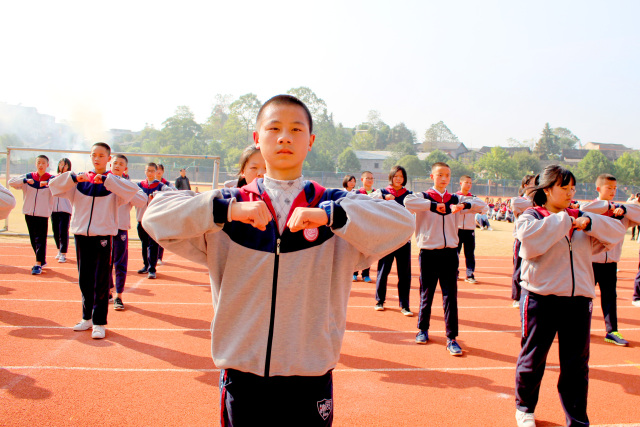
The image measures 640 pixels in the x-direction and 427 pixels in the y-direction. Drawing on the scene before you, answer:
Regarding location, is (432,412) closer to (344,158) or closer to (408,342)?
(408,342)

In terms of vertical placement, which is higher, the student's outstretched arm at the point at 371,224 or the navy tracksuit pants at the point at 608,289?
the student's outstretched arm at the point at 371,224

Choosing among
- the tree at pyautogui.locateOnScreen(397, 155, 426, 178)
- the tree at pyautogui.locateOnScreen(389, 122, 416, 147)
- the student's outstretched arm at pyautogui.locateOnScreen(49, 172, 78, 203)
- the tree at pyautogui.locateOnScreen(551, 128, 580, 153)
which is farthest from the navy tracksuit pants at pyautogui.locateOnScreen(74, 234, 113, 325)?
the tree at pyautogui.locateOnScreen(551, 128, 580, 153)

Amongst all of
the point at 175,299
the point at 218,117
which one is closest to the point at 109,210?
the point at 175,299

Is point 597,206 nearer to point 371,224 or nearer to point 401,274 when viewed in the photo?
point 401,274

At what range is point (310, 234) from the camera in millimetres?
1813

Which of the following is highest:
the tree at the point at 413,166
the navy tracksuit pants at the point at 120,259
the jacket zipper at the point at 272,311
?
the tree at the point at 413,166

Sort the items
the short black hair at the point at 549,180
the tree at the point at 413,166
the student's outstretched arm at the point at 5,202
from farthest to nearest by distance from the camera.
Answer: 1. the tree at the point at 413,166
2. the student's outstretched arm at the point at 5,202
3. the short black hair at the point at 549,180

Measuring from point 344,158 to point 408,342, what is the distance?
62.5 metres

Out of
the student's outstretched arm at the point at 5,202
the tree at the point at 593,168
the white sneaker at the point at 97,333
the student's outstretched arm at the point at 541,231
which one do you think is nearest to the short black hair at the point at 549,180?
the student's outstretched arm at the point at 541,231

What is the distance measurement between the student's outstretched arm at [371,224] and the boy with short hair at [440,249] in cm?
391

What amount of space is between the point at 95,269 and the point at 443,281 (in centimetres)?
418

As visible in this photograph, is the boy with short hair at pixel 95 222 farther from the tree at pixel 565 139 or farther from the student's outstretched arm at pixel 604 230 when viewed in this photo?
the tree at pixel 565 139

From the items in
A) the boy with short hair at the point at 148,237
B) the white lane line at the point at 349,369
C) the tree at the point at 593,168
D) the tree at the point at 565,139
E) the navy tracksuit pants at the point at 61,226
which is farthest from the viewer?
the tree at the point at 565,139

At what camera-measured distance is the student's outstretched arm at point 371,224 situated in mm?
1714
